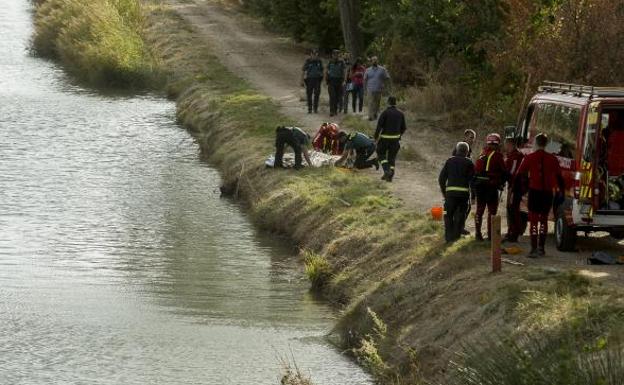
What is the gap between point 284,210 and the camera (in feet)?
87.0

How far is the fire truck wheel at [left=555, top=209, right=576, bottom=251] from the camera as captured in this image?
61.0ft

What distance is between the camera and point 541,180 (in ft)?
58.2

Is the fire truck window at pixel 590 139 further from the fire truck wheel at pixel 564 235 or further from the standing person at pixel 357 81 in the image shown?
the standing person at pixel 357 81

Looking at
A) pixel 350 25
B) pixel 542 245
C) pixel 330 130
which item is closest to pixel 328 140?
pixel 330 130

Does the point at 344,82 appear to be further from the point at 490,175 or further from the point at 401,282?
the point at 490,175

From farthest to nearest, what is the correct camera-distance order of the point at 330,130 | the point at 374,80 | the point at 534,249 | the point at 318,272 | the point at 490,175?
1. the point at 374,80
2. the point at 330,130
3. the point at 318,272
4. the point at 490,175
5. the point at 534,249

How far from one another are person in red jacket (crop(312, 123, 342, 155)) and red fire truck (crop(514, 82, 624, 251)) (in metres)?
10.2

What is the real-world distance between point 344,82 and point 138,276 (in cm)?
1428

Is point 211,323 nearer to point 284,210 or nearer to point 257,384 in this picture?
point 257,384

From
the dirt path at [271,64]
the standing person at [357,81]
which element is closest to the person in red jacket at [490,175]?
the dirt path at [271,64]

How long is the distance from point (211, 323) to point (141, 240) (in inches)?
256

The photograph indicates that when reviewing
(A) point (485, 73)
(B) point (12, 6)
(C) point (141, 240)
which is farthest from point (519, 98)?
(B) point (12, 6)

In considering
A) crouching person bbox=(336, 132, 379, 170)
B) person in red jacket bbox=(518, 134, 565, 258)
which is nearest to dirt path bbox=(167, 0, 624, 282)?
crouching person bbox=(336, 132, 379, 170)

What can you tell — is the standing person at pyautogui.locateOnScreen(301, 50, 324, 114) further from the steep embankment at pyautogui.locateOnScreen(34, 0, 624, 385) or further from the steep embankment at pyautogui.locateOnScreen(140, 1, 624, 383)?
the steep embankment at pyautogui.locateOnScreen(34, 0, 624, 385)
